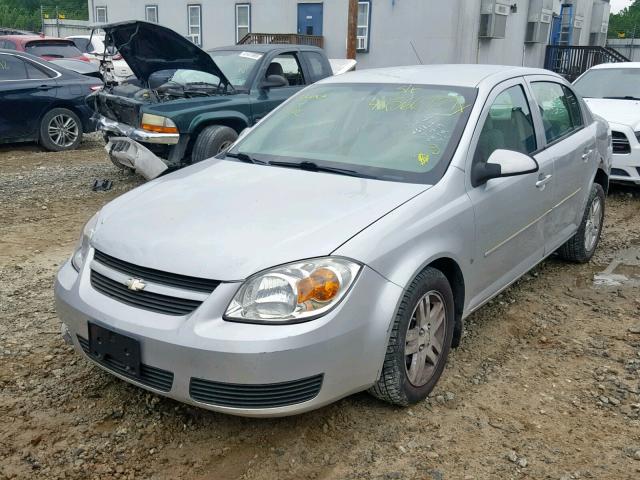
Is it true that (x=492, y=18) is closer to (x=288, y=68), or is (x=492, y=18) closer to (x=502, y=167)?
(x=288, y=68)

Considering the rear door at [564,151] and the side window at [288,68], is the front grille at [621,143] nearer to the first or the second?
the rear door at [564,151]

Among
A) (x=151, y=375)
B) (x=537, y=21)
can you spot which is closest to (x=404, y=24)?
(x=537, y=21)

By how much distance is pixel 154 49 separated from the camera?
7848mm

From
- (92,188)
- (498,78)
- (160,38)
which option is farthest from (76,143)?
(498,78)

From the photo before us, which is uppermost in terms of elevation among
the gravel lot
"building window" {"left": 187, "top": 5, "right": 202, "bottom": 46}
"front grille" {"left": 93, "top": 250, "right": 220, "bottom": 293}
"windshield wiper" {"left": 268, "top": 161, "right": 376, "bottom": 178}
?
"building window" {"left": 187, "top": 5, "right": 202, "bottom": 46}

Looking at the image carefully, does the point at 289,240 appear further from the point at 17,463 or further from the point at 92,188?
the point at 92,188

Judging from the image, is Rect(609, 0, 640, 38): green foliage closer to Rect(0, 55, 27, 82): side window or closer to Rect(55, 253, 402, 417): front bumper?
Rect(0, 55, 27, 82): side window

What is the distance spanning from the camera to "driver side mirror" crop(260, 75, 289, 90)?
8305 millimetres

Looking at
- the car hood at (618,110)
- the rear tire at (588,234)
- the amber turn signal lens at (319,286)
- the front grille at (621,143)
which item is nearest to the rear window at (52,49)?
the car hood at (618,110)

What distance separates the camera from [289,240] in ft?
9.17

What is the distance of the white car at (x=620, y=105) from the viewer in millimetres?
7594

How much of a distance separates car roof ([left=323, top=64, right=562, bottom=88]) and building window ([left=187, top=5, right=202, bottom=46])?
68.7 feet

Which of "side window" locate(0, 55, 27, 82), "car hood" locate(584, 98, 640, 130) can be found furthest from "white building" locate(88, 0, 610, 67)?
"side window" locate(0, 55, 27, 82)

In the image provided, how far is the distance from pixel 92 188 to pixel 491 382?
580cm
